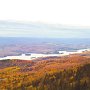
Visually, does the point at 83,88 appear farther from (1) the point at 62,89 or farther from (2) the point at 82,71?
(2) the point at 82,71

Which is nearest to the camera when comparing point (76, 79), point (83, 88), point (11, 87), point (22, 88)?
point (83, 88)

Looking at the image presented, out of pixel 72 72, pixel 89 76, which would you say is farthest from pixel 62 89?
pixel 72 72

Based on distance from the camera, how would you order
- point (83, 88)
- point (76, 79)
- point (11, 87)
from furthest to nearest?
point (11, 87)
point (76, 79)
point (83, 88)

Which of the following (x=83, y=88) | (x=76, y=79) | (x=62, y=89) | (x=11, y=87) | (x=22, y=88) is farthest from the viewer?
(x=11, y=87)

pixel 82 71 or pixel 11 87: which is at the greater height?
pixel 82 71

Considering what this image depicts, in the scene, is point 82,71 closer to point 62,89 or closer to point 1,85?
point 62,89

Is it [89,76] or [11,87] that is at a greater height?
[89,76]

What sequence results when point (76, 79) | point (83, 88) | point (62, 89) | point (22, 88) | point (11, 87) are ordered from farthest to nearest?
point (11, 87) < point (22, 88) < point (76, 79) < point (62, 89) < point (83, 88)

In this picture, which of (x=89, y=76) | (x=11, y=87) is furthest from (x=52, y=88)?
(x=11, y=87)

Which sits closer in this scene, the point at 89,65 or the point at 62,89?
the point at 62,89
